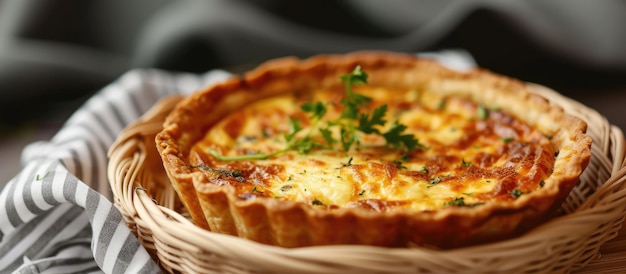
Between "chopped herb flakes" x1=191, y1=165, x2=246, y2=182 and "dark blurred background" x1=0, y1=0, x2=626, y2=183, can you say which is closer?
"chopped herb flakes" x1=191, y1=165, x2=246, y2=182

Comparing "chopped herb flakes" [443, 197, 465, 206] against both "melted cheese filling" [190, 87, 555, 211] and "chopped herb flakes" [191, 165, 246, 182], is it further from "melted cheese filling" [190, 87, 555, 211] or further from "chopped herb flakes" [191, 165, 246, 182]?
"chopped herb flakes" [191, 165, 246, 182]

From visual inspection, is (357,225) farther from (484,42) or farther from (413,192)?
(484,42)

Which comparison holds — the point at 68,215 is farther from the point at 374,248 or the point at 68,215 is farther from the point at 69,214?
the point at 374,248

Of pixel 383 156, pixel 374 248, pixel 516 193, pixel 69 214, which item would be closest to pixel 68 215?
pixel 69 214

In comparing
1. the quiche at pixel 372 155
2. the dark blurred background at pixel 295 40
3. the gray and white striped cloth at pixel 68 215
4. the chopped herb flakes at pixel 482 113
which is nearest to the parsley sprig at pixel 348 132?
the quiche at pixel 372 155

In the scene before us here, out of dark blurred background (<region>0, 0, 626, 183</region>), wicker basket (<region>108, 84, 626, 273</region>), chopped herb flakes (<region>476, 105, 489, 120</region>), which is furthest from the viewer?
dark blurred background (<region>0, 0, 626, 183</region>)

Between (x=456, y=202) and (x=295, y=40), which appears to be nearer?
(x=456, y=202)

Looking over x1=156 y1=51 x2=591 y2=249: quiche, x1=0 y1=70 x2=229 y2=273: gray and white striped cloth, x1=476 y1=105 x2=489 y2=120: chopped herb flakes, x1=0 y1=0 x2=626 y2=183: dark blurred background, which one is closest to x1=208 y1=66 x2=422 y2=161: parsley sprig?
x1=156 y1=51 x2=591 y2=249: quiche
